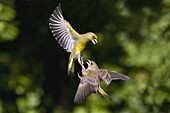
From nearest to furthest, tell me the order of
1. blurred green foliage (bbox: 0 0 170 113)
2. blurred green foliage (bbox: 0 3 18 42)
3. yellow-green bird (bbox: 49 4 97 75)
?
1. yellow-green bird (bbox: 49 4 97 75)
2. blurred green foliage (bbox: 0 3 18 42)
3. blurred green foliage (bbox: 0 0 170 113)

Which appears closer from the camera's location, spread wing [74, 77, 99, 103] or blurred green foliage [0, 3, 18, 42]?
spread wing [74, 77, 99, 103]

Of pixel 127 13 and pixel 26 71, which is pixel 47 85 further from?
pixel 127 13

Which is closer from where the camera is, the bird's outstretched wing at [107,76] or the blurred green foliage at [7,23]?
the bird's outstretched wing at [107,76]

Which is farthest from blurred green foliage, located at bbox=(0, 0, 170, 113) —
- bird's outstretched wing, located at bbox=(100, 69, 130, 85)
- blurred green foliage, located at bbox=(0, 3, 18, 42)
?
bird's outstretched wing, located at bbox=(100, 69, 130, 85)

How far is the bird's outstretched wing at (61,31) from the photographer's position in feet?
2.73

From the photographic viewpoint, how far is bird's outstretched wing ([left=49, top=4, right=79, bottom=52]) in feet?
2.73

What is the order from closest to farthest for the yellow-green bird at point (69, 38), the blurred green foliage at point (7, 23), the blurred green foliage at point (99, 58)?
the yellow-green bird at point (69, 38) → the blurred green foliage at point (7, 23) → the blurred green foliage at point (99, 58)

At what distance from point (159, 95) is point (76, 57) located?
1591 millimetres

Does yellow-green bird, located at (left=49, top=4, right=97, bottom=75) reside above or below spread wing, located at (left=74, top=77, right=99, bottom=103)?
above

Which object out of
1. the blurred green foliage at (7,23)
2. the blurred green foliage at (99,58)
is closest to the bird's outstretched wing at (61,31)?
the blurred green foliage at (99,58)

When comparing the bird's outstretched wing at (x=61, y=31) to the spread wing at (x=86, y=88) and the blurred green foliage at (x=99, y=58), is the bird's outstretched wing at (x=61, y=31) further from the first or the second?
the blurred green foliage at (x=99, y=58)

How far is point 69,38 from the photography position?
850 mm

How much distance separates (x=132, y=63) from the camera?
2.87 m

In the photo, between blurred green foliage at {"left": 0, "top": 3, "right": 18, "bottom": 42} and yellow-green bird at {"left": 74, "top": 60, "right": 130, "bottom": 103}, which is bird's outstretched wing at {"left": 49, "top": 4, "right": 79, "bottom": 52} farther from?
blurred green foliage at {"left": 0, "top": 3, "right": 18, "bottom": 42}
